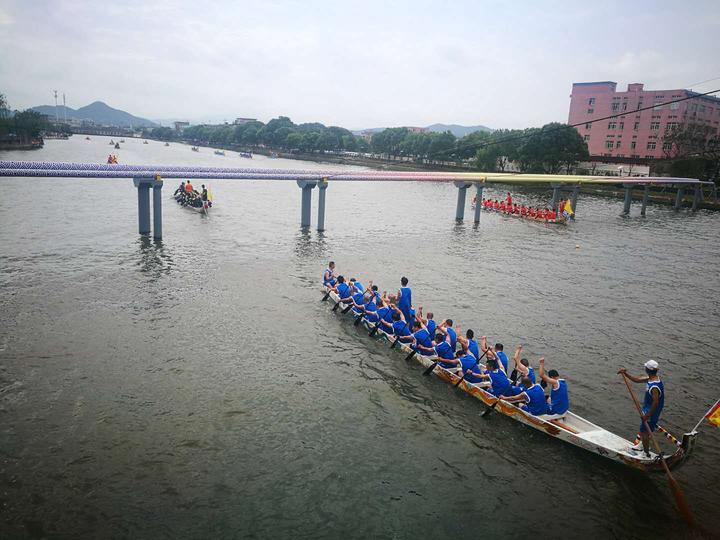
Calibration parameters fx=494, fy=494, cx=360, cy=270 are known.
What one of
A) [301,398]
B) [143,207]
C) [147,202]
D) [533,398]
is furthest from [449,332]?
[143,207]

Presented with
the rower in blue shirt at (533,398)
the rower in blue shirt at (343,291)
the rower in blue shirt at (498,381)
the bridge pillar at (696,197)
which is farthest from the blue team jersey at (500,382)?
the bridge pillar at (696,197)

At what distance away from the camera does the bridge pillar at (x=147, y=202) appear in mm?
27562

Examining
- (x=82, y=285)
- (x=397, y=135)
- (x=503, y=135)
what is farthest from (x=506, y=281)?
(x=397, y=135)

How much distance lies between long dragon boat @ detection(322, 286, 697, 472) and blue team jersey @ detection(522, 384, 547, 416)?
0.49ft

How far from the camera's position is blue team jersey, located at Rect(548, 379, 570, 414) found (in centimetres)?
1172

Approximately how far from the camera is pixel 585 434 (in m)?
11.2

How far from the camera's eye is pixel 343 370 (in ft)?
49.6

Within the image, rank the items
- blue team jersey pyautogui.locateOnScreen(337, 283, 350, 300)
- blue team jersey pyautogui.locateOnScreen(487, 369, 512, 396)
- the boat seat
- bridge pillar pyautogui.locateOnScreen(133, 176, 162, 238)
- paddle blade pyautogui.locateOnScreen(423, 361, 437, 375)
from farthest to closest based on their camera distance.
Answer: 1. bridge pillar pyautogui.locateOnScreen(133, 176, 162, 238)
2. blue team jersey pyautogui.locateOnScreen(337, 283, 350, 300)
3. paddle blade pyautogui.locateOnScreen(423, 361, 437, 375)
4. blue team jersey pyautogui.locateOnScreen(487, 369, 512, 396)
5. the boat seat

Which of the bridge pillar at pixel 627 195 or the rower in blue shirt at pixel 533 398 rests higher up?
the bridge pillar at pixel 627 195

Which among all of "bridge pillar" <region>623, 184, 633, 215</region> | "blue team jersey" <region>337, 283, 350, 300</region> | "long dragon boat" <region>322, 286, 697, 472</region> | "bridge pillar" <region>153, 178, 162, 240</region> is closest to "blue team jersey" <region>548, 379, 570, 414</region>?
"long dragon boat" <region>322, 286, 697, 472</region>

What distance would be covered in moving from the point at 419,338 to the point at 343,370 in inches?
102

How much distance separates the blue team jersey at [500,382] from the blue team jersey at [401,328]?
4217 mm

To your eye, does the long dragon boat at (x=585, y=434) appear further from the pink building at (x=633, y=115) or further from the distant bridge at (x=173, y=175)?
the pink building at (x=633, y=115)

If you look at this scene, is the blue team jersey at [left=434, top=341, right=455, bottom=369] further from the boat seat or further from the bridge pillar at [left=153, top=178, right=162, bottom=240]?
the bridge pillar at [left=153, top=178, right=162, bottom=240]
